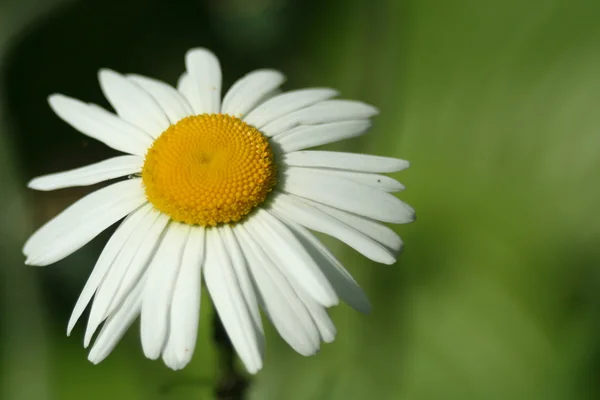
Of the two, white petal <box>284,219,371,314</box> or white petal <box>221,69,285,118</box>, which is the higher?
white petal <box>221,69,285,118</box>

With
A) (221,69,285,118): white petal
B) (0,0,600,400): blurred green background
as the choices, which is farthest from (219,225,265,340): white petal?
(0,0,600,400): blurred green background

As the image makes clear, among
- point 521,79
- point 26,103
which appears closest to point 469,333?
point 521,79

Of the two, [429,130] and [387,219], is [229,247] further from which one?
[429,130]

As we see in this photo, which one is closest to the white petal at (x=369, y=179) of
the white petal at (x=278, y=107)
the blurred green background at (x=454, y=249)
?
the white petal at (x=278, y=107)

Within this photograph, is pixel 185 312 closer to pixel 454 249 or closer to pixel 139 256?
pixel 139 256

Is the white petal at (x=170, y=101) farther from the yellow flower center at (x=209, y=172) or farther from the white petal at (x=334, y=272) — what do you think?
the white petal at (x=334, y=272)

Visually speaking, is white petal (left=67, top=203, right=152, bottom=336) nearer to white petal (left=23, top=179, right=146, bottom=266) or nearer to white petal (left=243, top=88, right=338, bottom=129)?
white petal (left=23, top=179, right=146, bottom=266)
